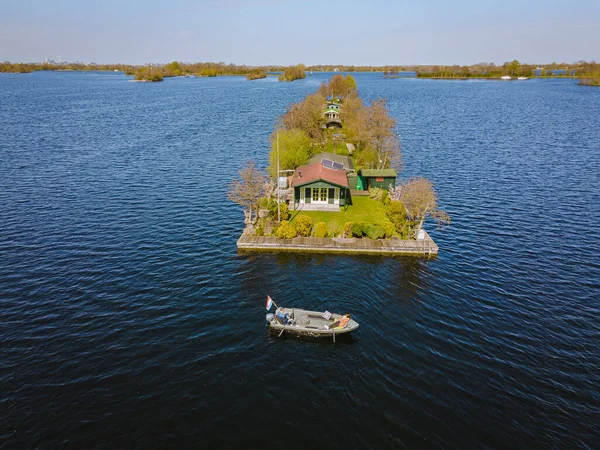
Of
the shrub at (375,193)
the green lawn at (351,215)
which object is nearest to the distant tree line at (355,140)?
the shrub at (375,193)

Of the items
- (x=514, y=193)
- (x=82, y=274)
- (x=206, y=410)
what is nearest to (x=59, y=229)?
(x=82, y=274)

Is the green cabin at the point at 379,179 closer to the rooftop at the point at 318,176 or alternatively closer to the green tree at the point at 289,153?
the rooftop at the point at 318,176

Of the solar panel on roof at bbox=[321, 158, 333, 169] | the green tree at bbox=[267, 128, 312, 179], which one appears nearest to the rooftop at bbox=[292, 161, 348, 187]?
the solar panel on roof at bbox=[321, 158, 333, 169]

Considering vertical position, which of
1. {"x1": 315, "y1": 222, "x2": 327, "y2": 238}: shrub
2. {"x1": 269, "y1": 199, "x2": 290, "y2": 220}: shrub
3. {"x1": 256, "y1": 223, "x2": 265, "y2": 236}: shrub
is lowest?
{"x1": 256, "y1": 223, "x2": 265, "y2": 236}: shrub

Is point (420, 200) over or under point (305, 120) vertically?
under

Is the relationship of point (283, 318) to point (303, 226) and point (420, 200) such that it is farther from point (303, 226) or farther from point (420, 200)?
point (420, 200)

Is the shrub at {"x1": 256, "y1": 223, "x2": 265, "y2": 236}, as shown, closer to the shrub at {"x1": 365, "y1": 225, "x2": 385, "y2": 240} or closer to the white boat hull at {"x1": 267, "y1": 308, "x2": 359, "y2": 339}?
the shrub at {"x1": 365, "y1": 225, "x2": 385, "y2": 240}

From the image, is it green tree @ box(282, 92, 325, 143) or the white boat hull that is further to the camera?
green tree @ box(282, 92, 325, 143)

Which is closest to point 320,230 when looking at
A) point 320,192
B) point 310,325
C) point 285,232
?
point 285,232
